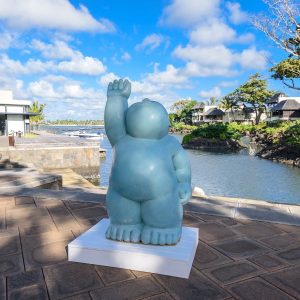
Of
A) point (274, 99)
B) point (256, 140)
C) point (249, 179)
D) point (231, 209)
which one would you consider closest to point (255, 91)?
point (274, 99)

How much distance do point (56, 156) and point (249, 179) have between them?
34.5 ft

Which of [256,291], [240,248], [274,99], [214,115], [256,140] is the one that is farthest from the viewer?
[214,115]

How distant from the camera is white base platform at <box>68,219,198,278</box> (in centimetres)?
234

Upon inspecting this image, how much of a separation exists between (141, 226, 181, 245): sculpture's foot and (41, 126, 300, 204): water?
361 inches

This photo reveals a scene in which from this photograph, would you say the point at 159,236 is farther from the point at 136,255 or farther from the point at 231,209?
the point at 231,209

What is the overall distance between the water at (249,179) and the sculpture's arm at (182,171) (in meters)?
9.08

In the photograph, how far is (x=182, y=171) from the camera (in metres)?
2.64

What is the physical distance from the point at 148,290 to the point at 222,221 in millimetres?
1836

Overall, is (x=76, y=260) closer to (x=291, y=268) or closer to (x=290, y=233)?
(x=291, y=268)

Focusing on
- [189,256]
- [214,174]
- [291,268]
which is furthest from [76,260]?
[214,174]

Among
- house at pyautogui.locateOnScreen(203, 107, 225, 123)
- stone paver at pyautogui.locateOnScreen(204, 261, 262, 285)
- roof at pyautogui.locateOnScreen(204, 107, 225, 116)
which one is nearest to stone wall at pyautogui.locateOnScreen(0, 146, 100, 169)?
stone paver at pyautogui.locateOnScreen(204, 261, 262, 285)

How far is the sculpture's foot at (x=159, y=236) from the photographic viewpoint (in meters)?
2.53

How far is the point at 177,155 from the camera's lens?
2.64 meters

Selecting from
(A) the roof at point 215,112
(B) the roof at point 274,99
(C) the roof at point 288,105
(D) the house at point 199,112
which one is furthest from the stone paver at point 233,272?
(D) the house at point 199,112
